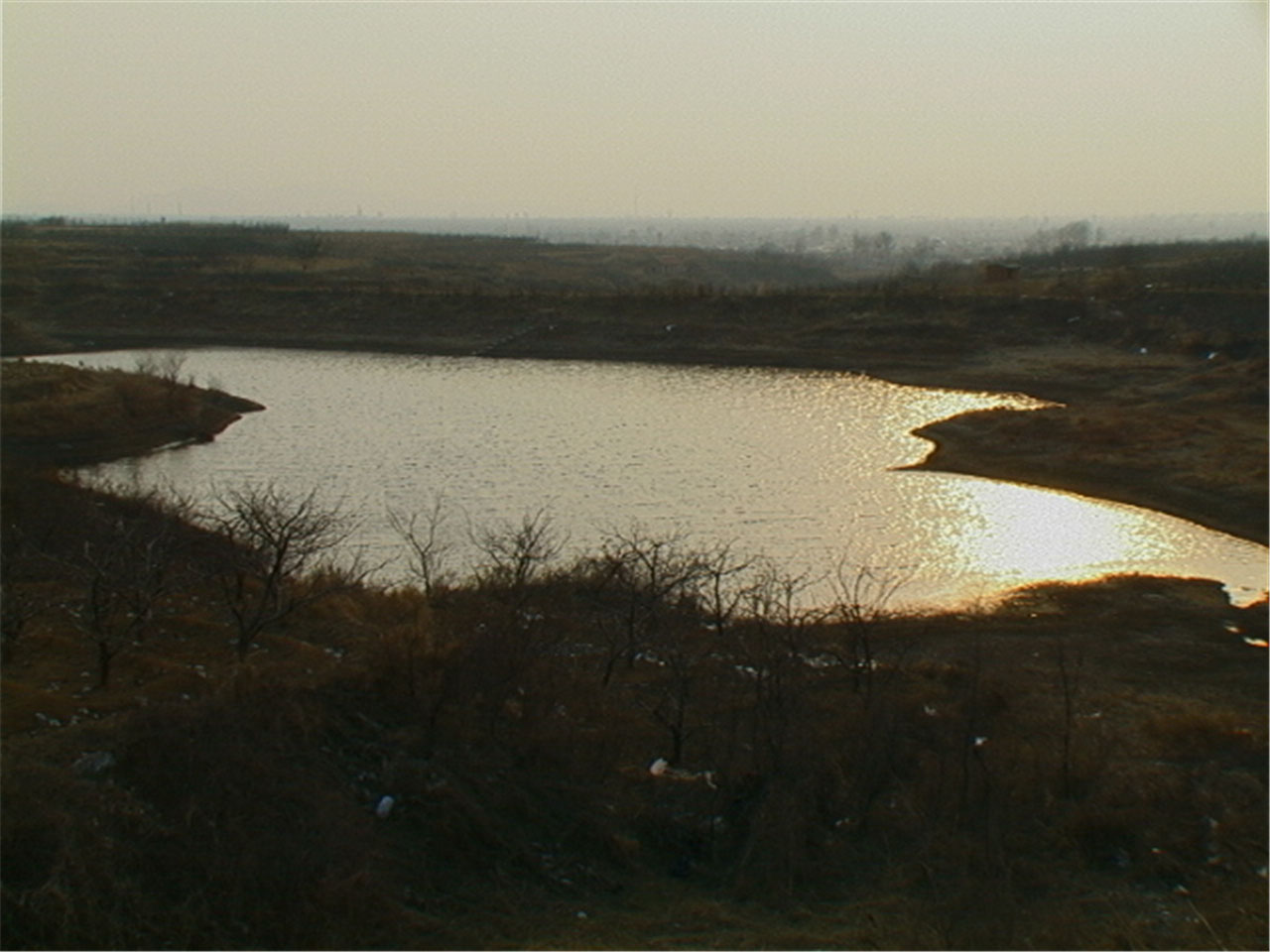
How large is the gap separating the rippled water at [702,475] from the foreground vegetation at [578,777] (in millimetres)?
5028

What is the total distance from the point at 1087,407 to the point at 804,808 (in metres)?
26.1

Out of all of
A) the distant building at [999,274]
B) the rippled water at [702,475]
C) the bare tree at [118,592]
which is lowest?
the rippled water at [702,475]

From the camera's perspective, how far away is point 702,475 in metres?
24.3

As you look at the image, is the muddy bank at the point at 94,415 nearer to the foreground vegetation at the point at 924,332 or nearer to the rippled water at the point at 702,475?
the rippled water at the point at 702,475

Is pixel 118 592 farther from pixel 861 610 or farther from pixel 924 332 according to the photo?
pixel 924 332

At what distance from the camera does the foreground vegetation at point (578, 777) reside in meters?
7.26

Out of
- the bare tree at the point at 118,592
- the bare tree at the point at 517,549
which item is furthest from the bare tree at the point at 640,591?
the bare tree at the point at 118,592

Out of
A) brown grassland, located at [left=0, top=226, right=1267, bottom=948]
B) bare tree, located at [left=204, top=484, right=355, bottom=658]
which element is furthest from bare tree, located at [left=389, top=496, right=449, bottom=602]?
bare tree, located at [left=204, top=484, right=355, bottom=658]

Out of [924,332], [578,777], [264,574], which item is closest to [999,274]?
[924,332]

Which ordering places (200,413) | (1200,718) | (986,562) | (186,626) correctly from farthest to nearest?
(200,413) < (986,562) < (186,626) < (1200,718)

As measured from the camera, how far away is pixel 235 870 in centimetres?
717

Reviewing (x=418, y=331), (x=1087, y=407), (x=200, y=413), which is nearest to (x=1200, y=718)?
(x=1087, y=407)

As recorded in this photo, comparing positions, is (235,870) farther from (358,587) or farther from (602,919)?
(358,587)

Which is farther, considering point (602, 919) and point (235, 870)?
point (602, 919)
